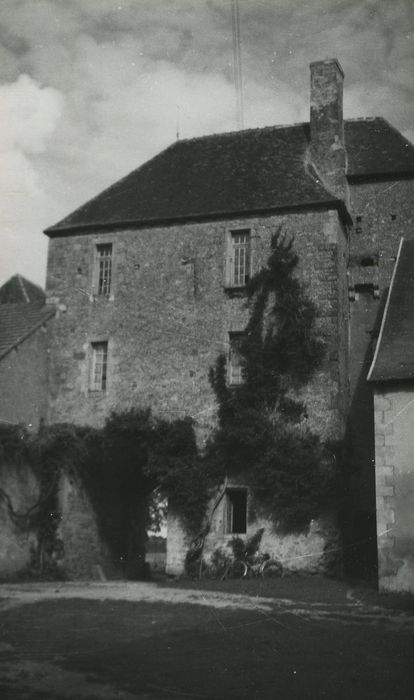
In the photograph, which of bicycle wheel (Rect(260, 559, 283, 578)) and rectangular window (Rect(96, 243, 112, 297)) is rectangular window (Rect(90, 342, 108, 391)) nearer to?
rectangular window (Rect(96, 243, 112, 297))

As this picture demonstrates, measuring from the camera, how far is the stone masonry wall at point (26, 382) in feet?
59.8

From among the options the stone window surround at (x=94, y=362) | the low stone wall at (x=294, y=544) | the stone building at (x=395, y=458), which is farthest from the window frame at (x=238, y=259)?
the low stone wall at (x=294, y=544)

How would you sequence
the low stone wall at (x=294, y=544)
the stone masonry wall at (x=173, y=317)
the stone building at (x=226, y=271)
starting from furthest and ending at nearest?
the stone building at (x=226, y=271)
the stone masonry wall at (x=173, y=317)
the low stone wall at (x=294, y=544)

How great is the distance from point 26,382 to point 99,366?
1.93 meters

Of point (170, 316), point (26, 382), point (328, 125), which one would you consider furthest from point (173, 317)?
point (328, 125)

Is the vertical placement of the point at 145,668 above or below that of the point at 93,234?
below

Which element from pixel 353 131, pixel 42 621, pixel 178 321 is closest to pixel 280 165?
pixel 353 131

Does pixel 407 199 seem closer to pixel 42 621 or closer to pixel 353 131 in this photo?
pixel 353 131

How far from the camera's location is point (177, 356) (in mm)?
19031

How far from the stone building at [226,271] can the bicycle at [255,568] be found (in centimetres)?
84

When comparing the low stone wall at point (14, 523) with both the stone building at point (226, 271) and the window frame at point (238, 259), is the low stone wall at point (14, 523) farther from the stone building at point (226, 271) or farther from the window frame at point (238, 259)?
→ the window frame at point (238, 259)

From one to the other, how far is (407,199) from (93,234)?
8189 mm

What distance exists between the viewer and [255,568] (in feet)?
56.0

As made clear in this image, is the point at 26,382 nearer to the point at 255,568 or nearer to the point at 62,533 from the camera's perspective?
the point at 62,533
